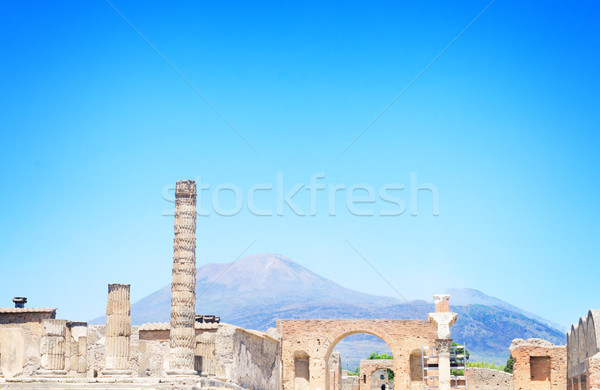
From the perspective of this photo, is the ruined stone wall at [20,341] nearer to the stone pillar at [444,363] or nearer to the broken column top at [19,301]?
the broken column top at [19,301]

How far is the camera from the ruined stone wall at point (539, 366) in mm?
32188

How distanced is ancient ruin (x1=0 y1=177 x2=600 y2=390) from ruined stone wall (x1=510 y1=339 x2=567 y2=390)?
1.5 inches

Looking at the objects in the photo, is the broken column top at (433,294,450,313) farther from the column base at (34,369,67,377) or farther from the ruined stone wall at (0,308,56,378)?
the ruined stone wall at (0,308,56,378)

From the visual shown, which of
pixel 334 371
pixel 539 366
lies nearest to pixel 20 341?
pixel 539 366

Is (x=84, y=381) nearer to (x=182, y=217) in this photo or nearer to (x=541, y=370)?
(x=182, y=217)

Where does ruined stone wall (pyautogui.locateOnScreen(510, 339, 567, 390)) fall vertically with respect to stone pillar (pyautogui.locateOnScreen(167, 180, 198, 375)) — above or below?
below

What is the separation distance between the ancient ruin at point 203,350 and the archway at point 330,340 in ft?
0.14

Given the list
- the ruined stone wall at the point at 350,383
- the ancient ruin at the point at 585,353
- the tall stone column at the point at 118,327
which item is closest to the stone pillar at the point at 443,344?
the ancient ruin at the point at 585,353

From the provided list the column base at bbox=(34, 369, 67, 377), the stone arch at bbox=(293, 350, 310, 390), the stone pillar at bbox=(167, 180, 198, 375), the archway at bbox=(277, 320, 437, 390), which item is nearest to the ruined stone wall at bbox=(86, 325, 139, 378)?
the stone pillar at bbox=(167, 180, 198, 375)

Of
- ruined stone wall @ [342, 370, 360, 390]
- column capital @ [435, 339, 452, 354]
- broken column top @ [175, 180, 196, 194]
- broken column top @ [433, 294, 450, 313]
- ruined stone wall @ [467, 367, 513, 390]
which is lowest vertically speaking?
ruined stone wall @ [342, 370, 360, 390]

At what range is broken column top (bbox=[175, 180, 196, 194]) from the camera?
26.6m

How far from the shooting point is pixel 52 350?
25359mm

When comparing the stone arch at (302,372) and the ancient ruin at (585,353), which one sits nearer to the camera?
the ancient ruin at (585,353)

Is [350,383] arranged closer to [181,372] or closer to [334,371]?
[334,371]
